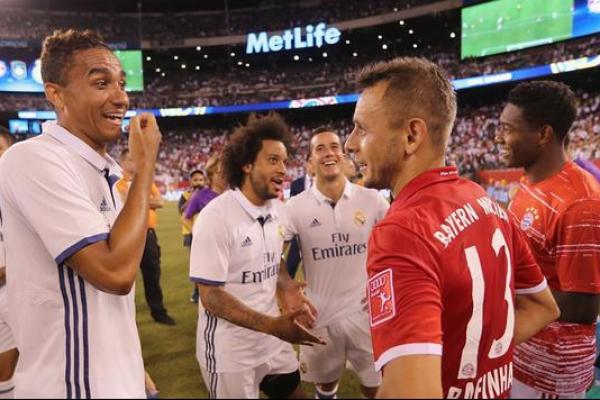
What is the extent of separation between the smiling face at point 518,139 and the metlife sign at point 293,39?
34589 mm

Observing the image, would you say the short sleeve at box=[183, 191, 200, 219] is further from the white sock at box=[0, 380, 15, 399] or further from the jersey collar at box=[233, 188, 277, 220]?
the white sock at box=[0, 380, 15, 399]

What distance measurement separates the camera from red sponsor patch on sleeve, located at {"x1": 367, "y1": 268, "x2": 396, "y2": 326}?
119 centimetres

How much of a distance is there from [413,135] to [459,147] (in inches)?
1090

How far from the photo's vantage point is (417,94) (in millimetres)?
1607

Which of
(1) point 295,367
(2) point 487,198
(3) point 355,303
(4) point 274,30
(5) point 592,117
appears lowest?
(1) point 295,367

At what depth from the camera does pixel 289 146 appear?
3967 mm

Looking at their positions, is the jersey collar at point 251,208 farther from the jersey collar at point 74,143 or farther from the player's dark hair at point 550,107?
the player's dark hair at point 550,107

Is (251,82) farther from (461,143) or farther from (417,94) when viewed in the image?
(417,94)

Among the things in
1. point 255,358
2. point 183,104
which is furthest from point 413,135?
point 183,104

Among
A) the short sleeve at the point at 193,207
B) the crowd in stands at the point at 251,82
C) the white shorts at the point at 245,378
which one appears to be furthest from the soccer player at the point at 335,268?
the crowd in stands at the point at 251,82

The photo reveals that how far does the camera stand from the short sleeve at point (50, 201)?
1.40 m

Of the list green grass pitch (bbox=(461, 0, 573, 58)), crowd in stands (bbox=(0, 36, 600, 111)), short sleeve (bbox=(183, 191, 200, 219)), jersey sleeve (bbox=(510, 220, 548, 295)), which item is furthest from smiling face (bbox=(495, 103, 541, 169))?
crowd in stands (bbox=(0, 36, 600, 111))

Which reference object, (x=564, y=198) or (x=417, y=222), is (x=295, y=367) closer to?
(x=564, y=198)

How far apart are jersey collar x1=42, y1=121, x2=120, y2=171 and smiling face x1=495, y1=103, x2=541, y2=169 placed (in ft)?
7.48
